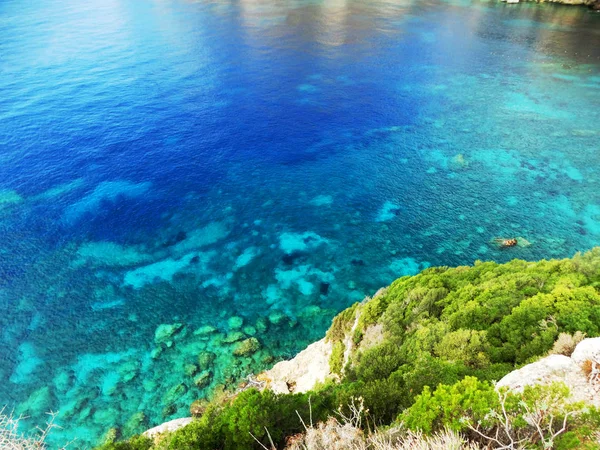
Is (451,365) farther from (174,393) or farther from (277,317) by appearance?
(174,393)

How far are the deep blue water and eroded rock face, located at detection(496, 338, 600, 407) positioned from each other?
16462 mm

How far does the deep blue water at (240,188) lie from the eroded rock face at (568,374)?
16.5 m

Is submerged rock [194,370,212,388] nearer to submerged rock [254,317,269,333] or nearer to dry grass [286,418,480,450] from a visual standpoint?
submerged rock [254,317,269,333]

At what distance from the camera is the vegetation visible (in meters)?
10.7

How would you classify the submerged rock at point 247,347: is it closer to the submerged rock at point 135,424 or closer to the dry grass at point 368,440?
the submerged rock at point 135,424

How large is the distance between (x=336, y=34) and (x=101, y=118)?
53081mm

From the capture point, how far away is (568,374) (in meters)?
12.4

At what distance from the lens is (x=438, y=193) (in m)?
39.2

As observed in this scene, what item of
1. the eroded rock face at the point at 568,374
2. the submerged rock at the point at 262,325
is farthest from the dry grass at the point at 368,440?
the submerged rock at the point at 262,325

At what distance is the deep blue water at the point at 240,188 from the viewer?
27109 mm

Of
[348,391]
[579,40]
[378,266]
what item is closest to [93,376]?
[348,391]

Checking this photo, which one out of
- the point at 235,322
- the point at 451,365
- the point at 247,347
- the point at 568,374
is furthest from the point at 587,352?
the point at 235,322

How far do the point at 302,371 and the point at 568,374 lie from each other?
553 inches

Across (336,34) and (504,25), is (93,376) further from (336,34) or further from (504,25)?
(504,25)
